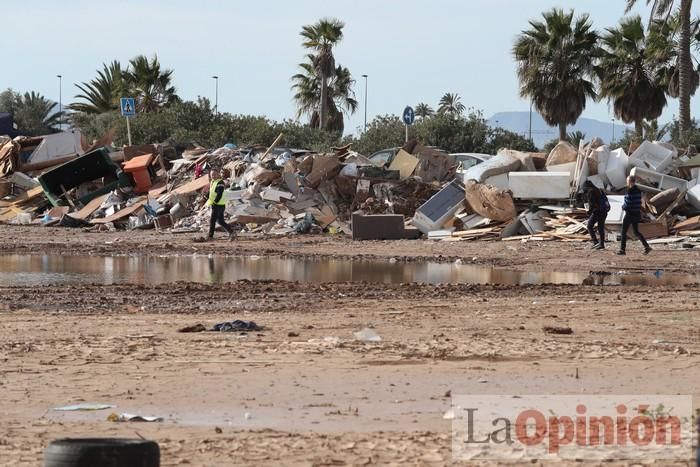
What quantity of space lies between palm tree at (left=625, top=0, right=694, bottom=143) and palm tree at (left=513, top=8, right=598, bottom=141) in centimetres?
735

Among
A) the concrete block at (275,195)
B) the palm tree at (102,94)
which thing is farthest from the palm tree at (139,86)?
the concrete block at (275,195)

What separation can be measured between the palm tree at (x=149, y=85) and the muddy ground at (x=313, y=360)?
46022 mm

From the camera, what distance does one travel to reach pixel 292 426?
24.3ft

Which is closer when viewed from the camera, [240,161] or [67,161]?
[240,161]

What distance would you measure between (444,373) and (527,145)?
4241 centimetres

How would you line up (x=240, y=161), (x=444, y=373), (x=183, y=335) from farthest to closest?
(x=240, y=161)
(x=183, y=335)
(x=444, y=373)

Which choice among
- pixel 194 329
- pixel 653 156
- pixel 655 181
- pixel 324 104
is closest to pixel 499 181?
pixel 655 181

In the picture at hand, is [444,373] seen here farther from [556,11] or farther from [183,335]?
[556,11]

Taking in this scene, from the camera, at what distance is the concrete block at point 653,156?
1059 inches

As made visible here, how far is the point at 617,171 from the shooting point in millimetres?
26328

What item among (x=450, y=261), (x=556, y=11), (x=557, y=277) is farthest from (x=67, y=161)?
(x=556, y=11)

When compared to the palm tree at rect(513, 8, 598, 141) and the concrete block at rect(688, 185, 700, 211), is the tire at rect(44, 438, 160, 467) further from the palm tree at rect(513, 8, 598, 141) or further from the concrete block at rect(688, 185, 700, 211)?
the palm tree at rect(513, 8, 598, 141)

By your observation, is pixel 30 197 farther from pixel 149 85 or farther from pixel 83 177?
pixel 149 85

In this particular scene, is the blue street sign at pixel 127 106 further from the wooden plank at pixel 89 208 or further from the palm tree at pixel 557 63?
the palm tree at pixel 557 63
